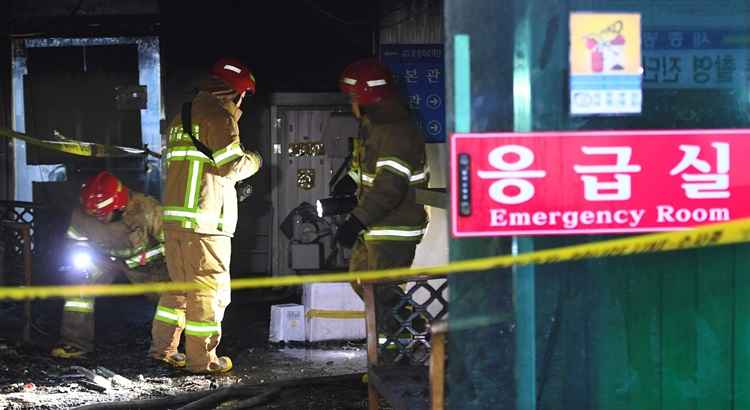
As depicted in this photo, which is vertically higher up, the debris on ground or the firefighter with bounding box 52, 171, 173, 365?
the firefighter with bounding box 52, 171, 173, 365

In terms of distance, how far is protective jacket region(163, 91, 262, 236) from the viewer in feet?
23.1

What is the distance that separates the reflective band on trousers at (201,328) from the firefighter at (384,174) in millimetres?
1127

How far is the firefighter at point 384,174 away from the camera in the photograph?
674 centimetres

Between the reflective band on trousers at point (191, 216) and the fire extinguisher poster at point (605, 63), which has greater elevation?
the fire extinguisher poster at point (605, 63)

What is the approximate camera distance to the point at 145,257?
7.91 m

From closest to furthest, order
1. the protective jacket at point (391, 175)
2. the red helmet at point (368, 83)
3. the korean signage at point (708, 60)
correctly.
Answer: the korean signage at point (708, 60)
the protective jacket at point (391, 175)
the red helmet at point (368, 83)

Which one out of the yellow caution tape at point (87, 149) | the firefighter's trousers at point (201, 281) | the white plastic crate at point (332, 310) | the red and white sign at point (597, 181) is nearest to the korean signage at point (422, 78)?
the white plastic crate at point (332, 310)

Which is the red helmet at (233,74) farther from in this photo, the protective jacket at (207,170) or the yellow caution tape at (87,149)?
the yellow caution tape at (87,149)

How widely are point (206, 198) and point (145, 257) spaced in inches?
41.8

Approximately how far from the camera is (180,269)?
287 inches

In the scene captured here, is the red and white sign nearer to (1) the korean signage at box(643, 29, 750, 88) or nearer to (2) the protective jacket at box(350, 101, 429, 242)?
(1) the korean signage at box(643, 29, 750, 88)

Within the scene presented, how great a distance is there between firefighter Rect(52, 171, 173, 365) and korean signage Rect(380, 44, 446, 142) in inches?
92.4

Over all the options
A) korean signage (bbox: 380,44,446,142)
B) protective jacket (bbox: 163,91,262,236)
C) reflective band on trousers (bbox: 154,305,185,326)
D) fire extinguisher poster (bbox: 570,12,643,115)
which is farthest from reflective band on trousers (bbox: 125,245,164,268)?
fire extinguisher poster (bbox: 570,12,643,115)

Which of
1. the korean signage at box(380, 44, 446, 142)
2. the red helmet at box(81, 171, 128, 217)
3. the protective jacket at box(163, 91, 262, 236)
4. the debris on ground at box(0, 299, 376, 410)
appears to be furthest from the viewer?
the korean signage at box(380, 44, 446, 142)
